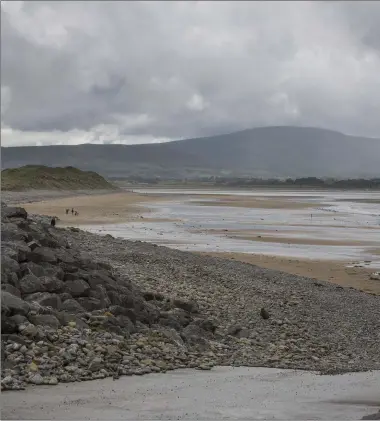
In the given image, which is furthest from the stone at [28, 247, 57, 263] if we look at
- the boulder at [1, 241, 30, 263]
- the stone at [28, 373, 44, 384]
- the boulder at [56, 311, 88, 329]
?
the stone at [28, 373, 44, 384]

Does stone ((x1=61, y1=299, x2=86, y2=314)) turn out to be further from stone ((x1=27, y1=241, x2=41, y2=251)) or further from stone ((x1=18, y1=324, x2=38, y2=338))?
stone ((x1=27, y1=241, x2=41, y2=251))

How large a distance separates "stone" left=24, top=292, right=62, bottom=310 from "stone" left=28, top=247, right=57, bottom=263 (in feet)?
5.26

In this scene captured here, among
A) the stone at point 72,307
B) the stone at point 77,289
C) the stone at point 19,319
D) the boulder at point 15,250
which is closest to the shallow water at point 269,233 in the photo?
the stone at point 77,289

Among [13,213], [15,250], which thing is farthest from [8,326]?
[13,213]

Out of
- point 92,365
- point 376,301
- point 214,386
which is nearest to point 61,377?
point 92,365

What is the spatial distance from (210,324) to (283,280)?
23.8 ft

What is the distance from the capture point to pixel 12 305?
38.5 feet

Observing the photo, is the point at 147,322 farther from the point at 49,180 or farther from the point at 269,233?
the point at 49,180

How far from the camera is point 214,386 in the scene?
10539mm

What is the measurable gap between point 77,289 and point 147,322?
62.3 inches

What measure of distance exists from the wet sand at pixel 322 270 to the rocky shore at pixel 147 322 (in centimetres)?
343

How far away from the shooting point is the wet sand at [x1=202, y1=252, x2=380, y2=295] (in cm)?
2241

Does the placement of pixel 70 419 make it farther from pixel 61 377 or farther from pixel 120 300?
pixel 120 300

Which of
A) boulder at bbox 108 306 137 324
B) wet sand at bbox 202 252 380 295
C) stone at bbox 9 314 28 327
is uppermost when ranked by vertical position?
stone at bbox 9 314 28 327
